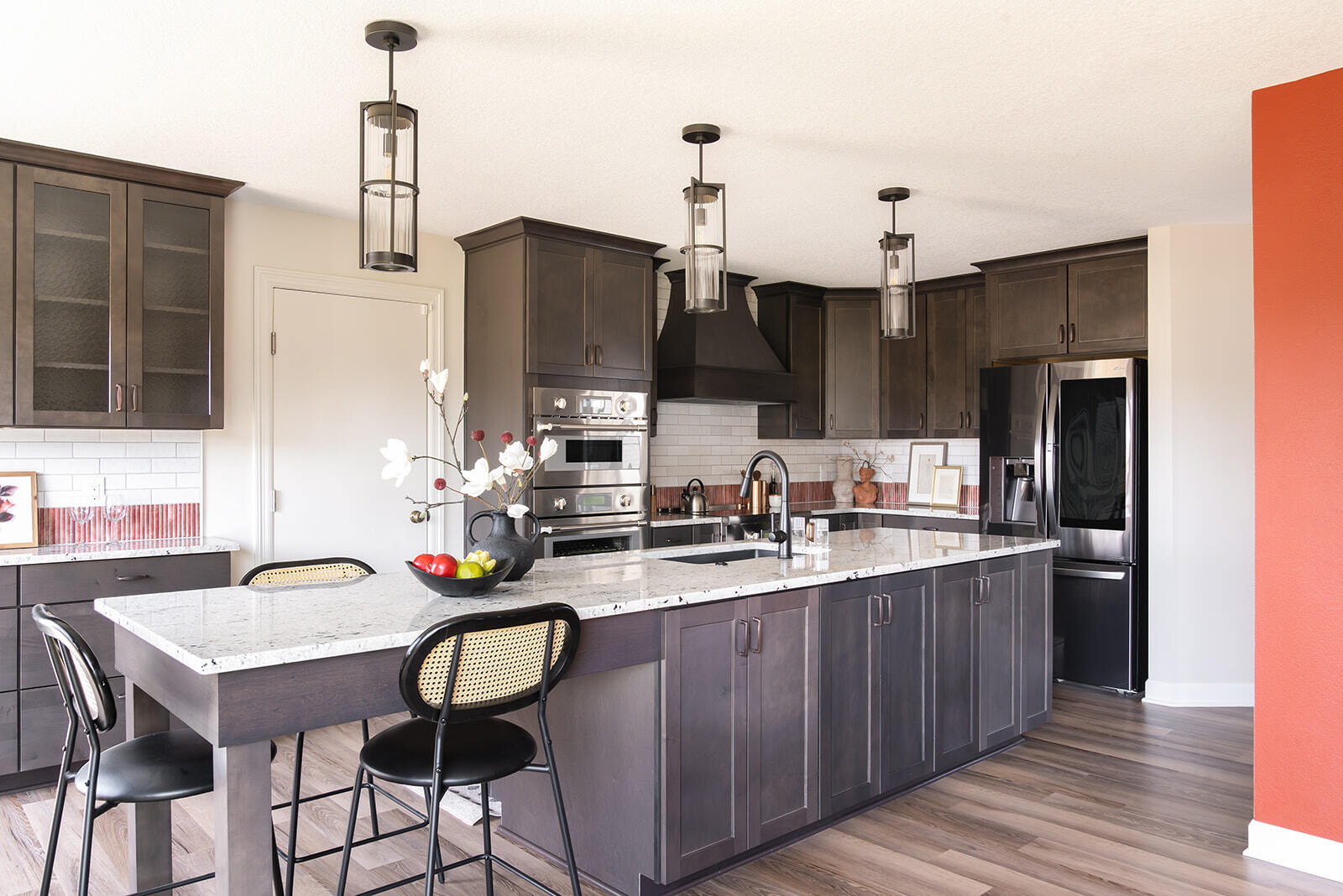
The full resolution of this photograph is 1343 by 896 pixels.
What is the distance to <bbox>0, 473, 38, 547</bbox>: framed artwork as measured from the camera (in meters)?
3.87

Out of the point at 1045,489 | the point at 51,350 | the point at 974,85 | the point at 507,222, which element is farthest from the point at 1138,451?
the point at 51,350

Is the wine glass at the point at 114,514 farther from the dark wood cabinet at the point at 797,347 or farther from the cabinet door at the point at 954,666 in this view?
the dark wood cabinet at the point at 797,347

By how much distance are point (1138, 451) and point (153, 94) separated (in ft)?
16.7

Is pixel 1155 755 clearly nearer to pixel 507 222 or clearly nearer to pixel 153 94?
pixel 507 222

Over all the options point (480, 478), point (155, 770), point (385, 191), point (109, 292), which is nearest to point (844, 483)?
point (480, 478)

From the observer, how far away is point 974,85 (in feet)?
10.2

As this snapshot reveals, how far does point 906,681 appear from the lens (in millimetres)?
3486

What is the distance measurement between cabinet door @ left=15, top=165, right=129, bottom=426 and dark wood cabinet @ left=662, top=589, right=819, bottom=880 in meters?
2.86

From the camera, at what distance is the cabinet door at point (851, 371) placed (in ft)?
22.8

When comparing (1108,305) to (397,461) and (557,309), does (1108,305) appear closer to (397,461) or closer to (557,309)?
Result: (557,309)

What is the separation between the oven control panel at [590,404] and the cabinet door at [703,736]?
2392 mm

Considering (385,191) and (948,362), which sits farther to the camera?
(948,362)

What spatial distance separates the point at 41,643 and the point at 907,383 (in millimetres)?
5515

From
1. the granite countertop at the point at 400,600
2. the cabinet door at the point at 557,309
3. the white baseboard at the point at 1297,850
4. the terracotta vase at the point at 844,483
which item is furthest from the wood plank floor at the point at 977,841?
the terracotta vase at the point at 844,483
